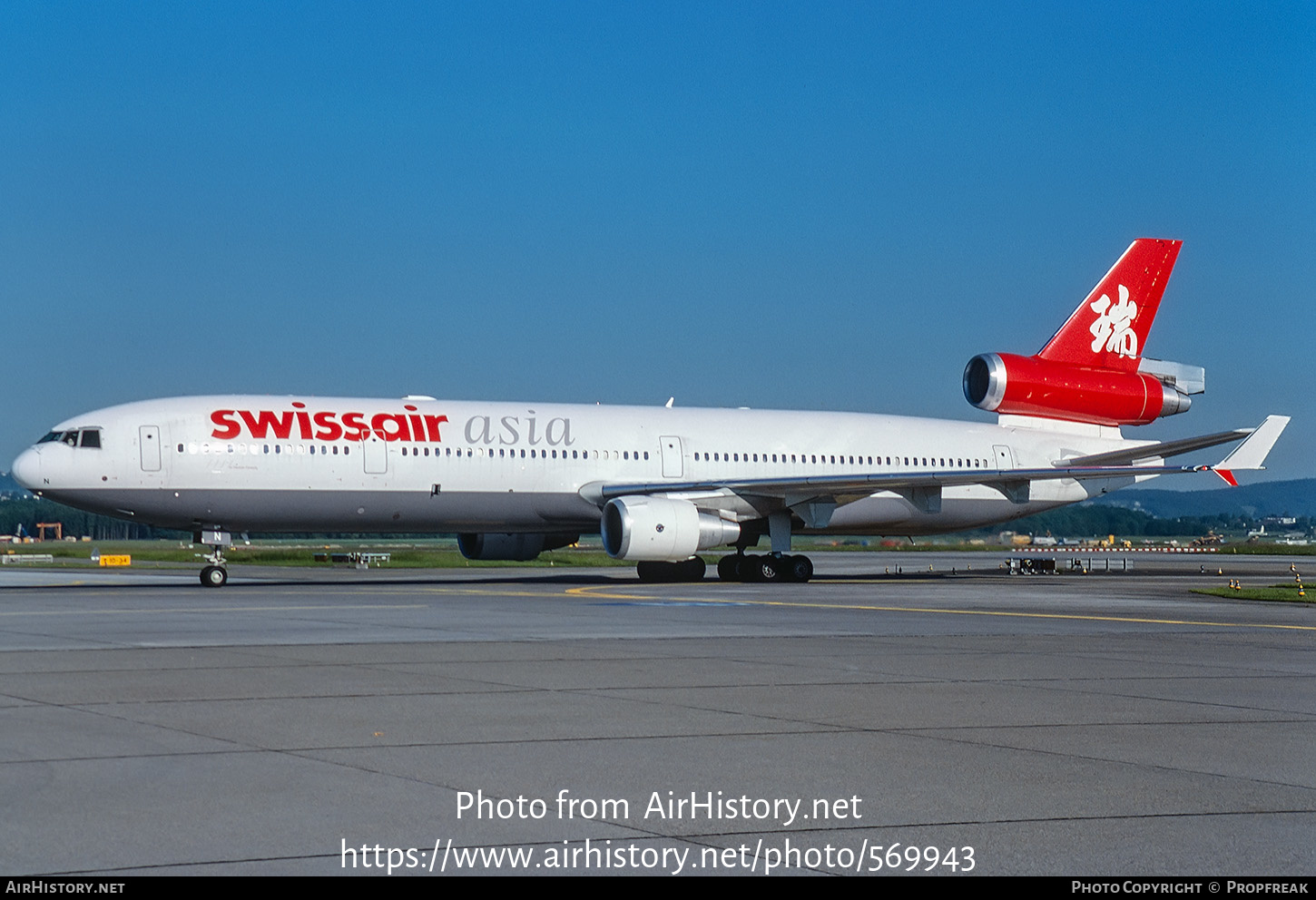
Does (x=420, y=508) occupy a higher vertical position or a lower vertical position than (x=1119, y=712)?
higher

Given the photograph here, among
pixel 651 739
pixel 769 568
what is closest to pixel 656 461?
pixel 769 568

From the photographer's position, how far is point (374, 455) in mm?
31625

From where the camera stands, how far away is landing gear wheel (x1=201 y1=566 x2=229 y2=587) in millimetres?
29875

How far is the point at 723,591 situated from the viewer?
29.7 metres

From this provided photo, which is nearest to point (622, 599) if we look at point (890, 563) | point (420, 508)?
point (420, 508)

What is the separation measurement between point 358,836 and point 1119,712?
637 centimetres

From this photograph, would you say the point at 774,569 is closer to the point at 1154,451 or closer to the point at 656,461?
the point at 656,461

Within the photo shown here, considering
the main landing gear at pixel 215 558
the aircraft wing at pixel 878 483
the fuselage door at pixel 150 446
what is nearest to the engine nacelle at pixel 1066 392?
the aircraft wing at pixel 878 483

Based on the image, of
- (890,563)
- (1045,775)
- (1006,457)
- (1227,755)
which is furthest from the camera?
(890,563)

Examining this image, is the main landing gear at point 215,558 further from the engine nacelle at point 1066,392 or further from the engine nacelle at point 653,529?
the engine nacelle at point 1066,392

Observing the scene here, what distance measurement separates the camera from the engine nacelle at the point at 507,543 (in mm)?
36406

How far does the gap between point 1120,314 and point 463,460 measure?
19741 mm

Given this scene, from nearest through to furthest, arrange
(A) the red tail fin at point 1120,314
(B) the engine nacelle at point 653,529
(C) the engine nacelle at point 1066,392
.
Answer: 1. (B) the engine nacelle at point 653,529
2. (C) the engine nacelle at point 1066,392
3. (A) the red tail fin at point 1120,314

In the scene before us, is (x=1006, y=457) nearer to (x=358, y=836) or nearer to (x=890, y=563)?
(x=890, y=563)
